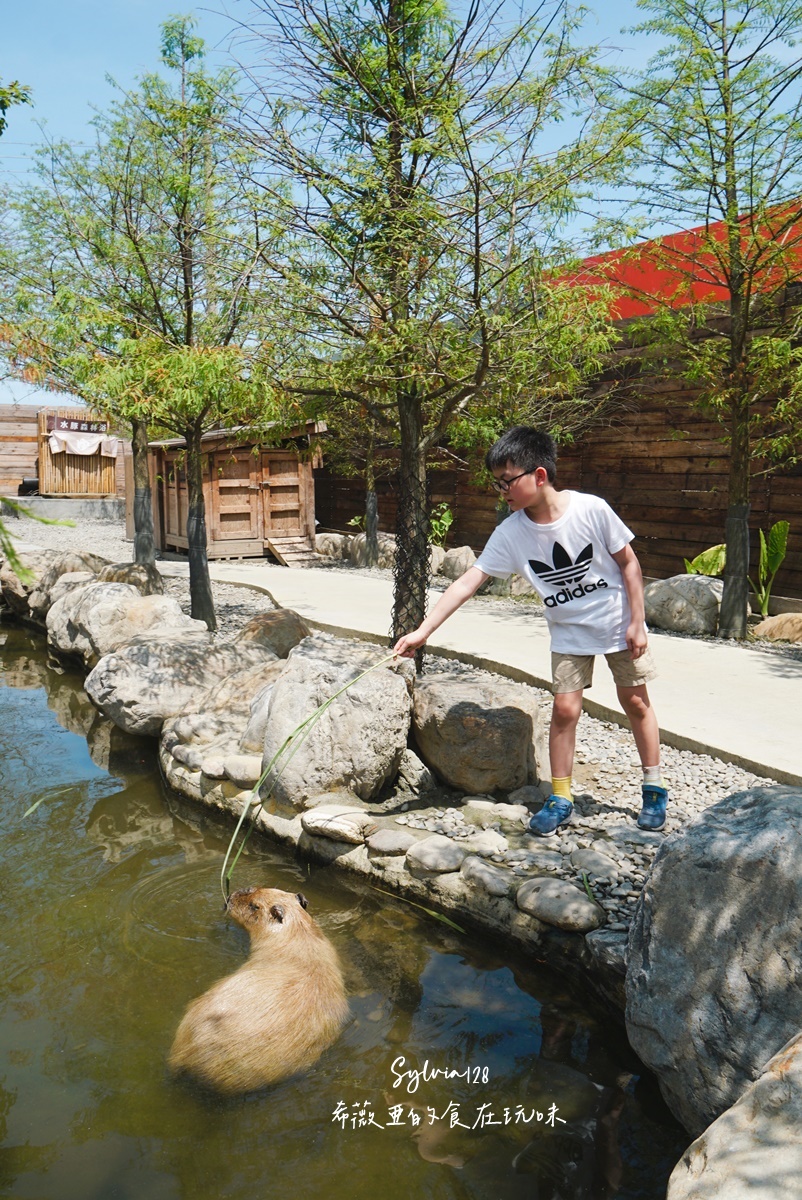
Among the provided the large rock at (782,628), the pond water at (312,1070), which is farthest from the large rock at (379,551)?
the pond water at (312,1070)

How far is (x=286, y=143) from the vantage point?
15.6 ft

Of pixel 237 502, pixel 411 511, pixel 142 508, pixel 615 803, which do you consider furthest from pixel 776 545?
pixel 237 502

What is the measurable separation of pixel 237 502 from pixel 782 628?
9010 millimetres

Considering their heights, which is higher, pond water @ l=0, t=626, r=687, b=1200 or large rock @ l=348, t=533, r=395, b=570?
large rock @ l=348, t=533, r=395, b=570

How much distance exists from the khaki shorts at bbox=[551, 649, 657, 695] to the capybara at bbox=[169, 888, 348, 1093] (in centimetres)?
153

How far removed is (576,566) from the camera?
148 inches

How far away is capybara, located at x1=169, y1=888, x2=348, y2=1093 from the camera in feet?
9.05

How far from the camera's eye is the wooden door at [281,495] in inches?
578

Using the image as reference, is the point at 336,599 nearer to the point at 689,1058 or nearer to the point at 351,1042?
the point at 351,1042

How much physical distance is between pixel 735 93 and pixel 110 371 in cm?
551

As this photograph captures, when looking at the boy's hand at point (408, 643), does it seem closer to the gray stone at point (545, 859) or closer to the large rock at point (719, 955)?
the gray stone at point (545, 859)

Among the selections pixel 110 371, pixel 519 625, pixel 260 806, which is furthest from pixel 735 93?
pixel 260 806

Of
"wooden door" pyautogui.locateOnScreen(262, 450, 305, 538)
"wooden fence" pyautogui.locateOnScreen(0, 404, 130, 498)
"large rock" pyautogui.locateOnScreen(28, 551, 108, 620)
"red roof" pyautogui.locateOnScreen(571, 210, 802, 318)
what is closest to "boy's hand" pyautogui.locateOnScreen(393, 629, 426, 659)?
"red roof" pyautogui.locateOnScreen(571, 210, 802, 318)

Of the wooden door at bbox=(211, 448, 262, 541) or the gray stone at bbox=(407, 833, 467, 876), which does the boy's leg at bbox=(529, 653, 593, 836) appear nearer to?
the gray stone at bbox=(407, 833, 467, 876)
